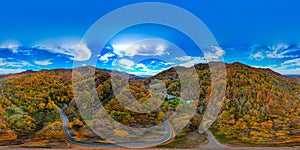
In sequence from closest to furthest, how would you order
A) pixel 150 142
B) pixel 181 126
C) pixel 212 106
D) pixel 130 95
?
1. pixel 150 142
2. pixel 181 126
3. pixel 130 95
4. pixel 212 106

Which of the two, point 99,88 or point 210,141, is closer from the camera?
point 210,141

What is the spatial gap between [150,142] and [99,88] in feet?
25.8

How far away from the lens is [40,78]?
27.2 meters

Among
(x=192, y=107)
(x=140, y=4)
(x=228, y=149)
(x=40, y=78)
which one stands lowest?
(x=228, y=149)

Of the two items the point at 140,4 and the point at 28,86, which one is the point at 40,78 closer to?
the point at 28,86

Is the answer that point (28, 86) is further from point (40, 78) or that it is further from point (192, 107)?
point (192, 107)

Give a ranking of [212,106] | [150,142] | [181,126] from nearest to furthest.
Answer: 1. [150,142]
2. [181,126]
3. [212,106]

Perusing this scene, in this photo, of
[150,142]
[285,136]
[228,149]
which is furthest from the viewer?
[285,136]

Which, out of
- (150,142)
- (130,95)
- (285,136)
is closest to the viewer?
(150,142)

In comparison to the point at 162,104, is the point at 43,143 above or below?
below

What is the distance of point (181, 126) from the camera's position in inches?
676

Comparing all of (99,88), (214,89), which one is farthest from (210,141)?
(99,88)

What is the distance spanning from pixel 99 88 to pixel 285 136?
12.2 m

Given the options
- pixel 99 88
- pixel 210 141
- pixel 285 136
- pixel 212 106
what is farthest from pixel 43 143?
pixel 285 136
